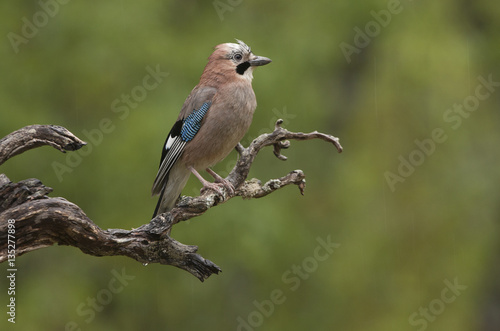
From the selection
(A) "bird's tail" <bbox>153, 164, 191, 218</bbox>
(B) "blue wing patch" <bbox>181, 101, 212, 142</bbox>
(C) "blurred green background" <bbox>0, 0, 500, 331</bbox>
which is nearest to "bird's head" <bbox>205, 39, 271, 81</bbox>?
(B) "blue wing patch" <bbox>181, 101, 212, 142</bbox>

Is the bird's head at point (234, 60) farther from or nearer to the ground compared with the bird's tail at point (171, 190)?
farther from the ground

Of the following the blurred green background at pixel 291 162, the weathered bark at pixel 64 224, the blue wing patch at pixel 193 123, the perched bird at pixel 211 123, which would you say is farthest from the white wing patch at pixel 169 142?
the blurred green background at pixel 291 162

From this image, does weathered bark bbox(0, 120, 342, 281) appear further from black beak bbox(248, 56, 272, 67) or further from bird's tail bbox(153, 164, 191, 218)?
black beak bbox(248, 56, 272, 67)

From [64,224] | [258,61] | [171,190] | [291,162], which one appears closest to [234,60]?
[258,61]

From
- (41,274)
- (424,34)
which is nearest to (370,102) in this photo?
(424,34)

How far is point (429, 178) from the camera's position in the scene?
13.5 metres

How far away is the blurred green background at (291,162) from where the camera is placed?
36.5ft

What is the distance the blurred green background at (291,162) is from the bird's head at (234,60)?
2916 millimetres

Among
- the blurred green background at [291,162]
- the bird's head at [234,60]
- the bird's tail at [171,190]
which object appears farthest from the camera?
the blurred green background at [291,162]

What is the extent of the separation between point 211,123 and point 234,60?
2.64 ft

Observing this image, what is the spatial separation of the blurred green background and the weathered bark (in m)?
4.44

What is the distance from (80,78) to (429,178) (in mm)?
6468

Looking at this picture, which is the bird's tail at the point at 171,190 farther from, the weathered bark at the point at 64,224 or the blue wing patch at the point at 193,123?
the weathered bark at the point at 64,224

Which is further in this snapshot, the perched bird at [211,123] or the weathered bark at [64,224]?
the perched bird at [211,123]
